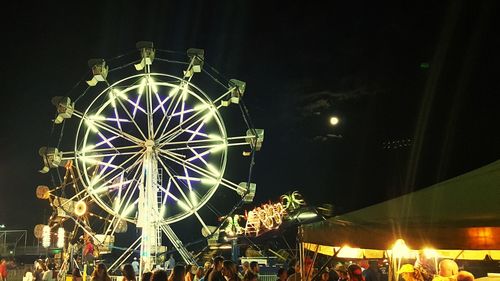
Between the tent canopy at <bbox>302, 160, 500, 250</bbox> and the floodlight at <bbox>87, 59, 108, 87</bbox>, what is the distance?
1608cm

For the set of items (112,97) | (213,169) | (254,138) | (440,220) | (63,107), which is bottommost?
(440,220)

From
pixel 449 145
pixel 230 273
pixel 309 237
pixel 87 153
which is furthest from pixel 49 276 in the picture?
pixel 449 145

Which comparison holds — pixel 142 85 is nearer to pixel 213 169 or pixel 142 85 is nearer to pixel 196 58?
pixel 196 58

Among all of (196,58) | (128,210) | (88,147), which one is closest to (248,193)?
(128,210)

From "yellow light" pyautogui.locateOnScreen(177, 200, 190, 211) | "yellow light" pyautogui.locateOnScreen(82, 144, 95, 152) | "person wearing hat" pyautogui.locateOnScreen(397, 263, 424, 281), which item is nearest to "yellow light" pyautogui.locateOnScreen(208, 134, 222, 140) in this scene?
"yellow light" pyautogui.locateOnScreen(177, 200, 190, 211)

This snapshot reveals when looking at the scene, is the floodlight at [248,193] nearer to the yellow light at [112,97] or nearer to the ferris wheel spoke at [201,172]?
the ferris wheel spoke at [201,172]

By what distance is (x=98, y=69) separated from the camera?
2072 centimetres

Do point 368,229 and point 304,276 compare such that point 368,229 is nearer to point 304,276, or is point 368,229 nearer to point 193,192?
point 304,276

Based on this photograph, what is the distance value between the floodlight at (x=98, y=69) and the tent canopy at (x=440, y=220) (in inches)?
633

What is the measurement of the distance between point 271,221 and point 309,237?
22678 millimetres

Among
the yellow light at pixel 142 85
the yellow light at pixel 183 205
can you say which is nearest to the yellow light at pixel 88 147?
the yellow light at pixel 142 85

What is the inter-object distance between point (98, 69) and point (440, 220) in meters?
18.0

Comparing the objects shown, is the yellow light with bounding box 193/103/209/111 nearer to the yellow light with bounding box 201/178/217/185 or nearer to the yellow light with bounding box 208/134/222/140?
the yellow light with bounding box 208/134/222/140

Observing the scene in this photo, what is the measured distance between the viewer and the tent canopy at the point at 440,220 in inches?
191
